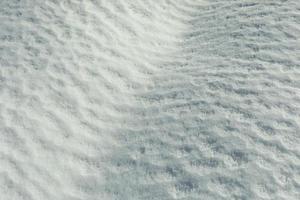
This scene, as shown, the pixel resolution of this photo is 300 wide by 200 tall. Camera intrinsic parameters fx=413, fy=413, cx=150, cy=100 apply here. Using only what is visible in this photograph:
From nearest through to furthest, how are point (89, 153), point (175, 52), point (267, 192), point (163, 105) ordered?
point (267, 192) → point (89, 153) → point (163, 105) → point (175, 52)

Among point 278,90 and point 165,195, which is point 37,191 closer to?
point 165,195

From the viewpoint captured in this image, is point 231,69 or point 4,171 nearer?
Result: point 4,171

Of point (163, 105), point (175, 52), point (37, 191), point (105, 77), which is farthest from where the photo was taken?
point (175, 52)

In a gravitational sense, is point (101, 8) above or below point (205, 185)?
above

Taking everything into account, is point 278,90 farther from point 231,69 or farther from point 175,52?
point 175,52

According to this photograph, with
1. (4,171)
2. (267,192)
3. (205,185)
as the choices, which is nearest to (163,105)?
(205,185)

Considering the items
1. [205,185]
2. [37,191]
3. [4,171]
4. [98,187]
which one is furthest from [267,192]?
[4,171]

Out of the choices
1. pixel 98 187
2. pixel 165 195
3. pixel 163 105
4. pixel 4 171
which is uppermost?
pixel 163 105
